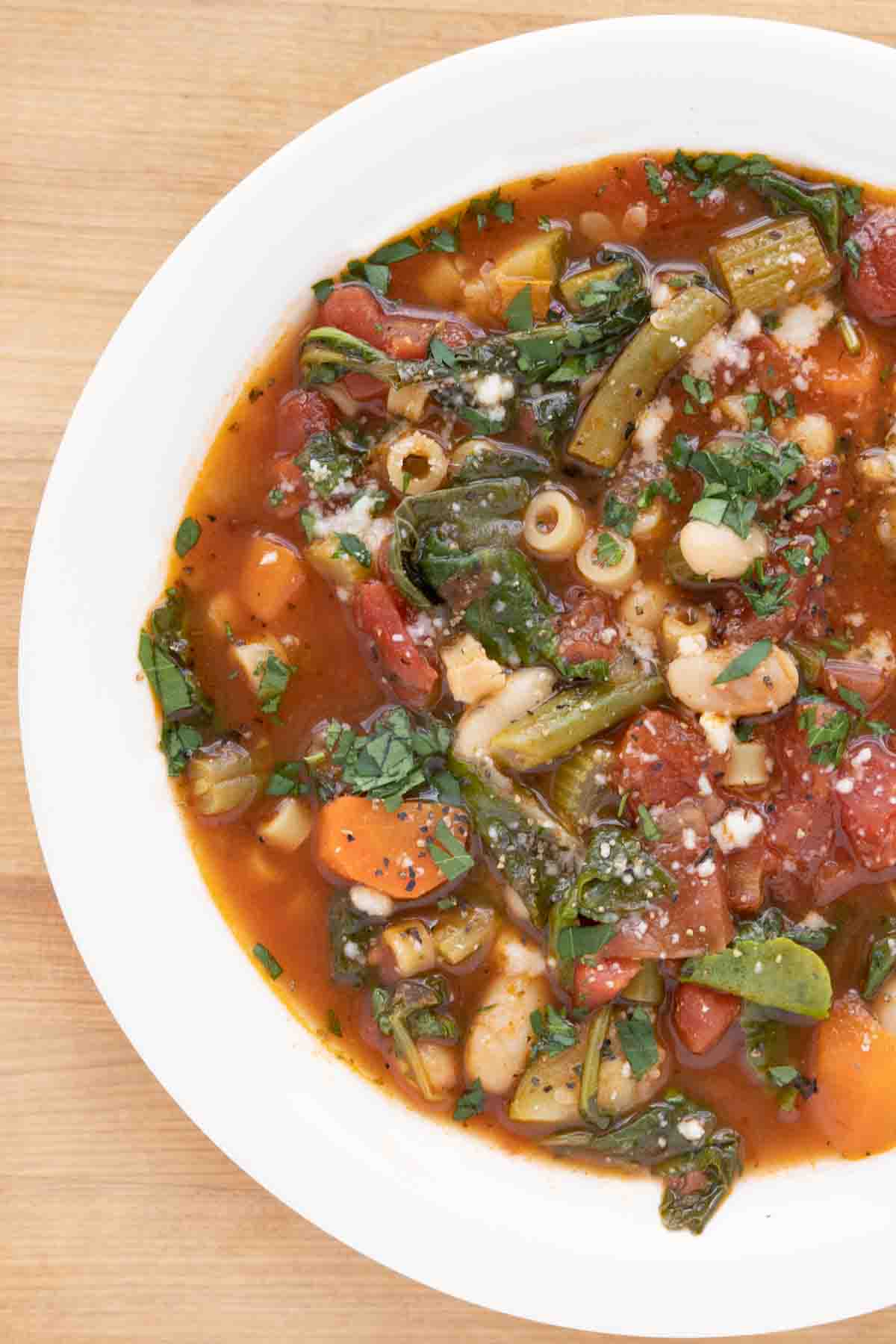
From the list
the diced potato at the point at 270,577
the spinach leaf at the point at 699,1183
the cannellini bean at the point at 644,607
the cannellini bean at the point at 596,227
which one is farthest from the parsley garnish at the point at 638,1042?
the cannellini bean at the point at 596,227

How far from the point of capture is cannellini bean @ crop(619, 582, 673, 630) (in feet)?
11.9

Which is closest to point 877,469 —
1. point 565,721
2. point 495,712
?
point 565,721

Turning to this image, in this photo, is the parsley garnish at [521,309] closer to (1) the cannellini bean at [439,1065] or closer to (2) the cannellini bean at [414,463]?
(2) the cannellini bean at [414,463]

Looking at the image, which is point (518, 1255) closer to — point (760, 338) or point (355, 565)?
point (355, 565)

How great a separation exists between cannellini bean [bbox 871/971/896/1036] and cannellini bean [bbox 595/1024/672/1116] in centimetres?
69

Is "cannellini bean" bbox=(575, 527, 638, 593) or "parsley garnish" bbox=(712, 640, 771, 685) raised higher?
"cannellini bean" bbox=(575, 527, 638, 593)

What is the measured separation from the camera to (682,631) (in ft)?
11.6

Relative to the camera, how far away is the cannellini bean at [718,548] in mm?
3463

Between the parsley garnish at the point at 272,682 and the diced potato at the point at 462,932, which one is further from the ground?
the parsley garnish at the point at 272,682

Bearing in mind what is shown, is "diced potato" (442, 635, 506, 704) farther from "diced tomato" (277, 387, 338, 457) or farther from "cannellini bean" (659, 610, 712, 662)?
"diced tomato" (277, 387, 338, 457)

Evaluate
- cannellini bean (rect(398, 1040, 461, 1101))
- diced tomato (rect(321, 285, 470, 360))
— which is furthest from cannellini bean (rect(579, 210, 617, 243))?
cannellini bean (rect(398, 1040, 461, 1101))

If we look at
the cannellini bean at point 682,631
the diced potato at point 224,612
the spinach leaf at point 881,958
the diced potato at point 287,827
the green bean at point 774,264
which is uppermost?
the green bean at point 774,264

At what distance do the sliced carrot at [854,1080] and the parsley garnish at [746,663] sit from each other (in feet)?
3.69

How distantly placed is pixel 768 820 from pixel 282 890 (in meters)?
1.56
